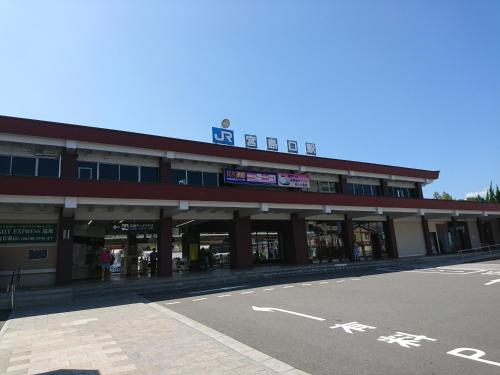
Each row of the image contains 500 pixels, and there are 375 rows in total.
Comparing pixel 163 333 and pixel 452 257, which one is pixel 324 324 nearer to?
pixel 163 333

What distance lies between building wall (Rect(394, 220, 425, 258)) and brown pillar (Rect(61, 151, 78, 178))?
2683 centimetres

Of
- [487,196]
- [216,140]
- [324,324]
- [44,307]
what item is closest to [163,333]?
[324,324]

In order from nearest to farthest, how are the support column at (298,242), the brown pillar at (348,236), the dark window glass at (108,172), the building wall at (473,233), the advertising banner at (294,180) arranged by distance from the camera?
the dark window glass at (108,172) → the advertising banner at (294,180) → the support column at (298,242) → the brown pillar at (348,236) → the building wall at (473,233)

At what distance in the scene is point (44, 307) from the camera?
13.2 meters

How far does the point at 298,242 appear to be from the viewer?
85.2ft

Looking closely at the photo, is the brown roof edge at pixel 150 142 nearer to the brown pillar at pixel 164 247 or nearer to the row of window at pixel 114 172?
the row of window at pixel 114 172

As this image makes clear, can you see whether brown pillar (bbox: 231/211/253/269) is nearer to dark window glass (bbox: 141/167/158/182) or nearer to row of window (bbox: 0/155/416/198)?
row of window (bbox: 0/155/416/198)

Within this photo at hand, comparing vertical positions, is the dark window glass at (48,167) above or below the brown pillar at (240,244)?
above

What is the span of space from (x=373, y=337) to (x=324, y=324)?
1.48 metres

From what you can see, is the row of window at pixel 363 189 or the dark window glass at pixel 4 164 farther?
the row of window at pixel 363 189

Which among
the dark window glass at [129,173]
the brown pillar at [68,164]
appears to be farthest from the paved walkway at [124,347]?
the dark window glass at [129,173]

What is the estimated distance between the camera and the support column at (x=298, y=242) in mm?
25766

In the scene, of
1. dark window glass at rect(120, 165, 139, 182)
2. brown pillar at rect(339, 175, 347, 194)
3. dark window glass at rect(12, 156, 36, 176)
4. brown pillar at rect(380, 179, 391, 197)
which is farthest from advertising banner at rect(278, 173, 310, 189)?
dark window glass at rect(12, 156, 36, 176)

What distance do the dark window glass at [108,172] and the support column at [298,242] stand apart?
12633 mm
